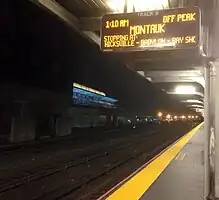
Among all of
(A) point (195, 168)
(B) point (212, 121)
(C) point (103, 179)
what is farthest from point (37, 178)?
(B) point (212, 121)

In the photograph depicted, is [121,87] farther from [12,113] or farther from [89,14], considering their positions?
[89,14]

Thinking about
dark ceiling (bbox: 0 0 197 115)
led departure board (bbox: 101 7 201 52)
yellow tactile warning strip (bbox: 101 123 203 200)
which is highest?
dark ceiling (bbox: 0 0 197 115)

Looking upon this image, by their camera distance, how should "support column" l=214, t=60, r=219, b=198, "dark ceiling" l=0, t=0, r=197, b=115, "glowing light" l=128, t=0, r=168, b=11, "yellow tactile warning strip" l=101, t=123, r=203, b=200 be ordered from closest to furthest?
"support column" l=214, t=60, r=219, b=198, "yellow tactile warning strip" l=101, t=123, r=203, b=200, "glowing light" l=128, t=0, r=168, b=11, "dark ceiling" l=0, t=0, r=197, b=115

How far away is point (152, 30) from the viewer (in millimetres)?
8883

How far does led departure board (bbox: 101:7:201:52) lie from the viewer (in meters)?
8.59

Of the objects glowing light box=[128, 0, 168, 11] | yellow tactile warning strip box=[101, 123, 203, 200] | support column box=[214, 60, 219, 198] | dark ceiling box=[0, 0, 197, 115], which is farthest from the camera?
dark ceiling box=[0, 0, 197, 115]

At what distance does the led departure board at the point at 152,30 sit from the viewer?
28.2ft

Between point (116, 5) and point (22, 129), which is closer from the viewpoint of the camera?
Answer: point (116, 5)

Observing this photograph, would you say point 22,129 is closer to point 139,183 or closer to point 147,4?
point 147,4

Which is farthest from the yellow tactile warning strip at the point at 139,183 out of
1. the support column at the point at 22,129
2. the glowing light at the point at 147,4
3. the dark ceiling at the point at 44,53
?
the support column at the point at 22,129

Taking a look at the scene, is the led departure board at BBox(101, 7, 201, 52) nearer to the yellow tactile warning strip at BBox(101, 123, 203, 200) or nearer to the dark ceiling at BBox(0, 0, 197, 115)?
the yellow tactile warning strip at BBox(101, 123, 203, 200)

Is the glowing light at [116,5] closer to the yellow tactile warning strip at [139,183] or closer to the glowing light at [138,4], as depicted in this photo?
the glowing light at [138,4]

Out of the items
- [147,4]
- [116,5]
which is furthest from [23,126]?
[147,4]

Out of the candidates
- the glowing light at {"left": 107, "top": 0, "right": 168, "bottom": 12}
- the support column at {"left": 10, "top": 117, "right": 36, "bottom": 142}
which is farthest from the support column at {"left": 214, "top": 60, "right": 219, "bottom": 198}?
the support column at {"left": 10, "top": 117, "right": 36, "bottom": 142}
